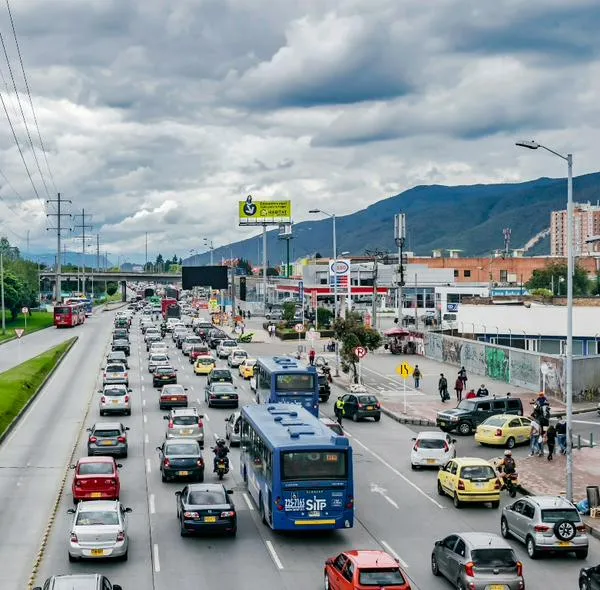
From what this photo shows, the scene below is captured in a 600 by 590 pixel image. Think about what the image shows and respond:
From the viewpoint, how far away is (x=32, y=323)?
496 feet

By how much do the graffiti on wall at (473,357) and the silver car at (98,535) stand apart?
48.6 meters

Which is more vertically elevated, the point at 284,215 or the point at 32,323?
the point at 284,215

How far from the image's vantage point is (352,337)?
68188 millimetres

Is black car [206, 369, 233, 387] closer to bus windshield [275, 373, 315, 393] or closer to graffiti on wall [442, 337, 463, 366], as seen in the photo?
bus windshield [275, 373, 315, 393]

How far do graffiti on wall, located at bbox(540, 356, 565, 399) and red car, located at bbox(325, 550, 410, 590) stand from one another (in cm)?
3797

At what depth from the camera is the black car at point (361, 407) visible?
169 ft

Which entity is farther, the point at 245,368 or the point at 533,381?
the point at 245,368

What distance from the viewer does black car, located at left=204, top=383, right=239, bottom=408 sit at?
5578 centimetres

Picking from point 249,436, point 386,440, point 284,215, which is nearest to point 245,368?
point 386,440

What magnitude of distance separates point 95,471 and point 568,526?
45.8 ft

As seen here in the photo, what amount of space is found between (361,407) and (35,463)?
1736 cm

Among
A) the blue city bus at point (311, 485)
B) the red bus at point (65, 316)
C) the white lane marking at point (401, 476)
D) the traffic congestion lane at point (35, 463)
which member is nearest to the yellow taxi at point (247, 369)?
the traffic congestion lane at point (35, 463)

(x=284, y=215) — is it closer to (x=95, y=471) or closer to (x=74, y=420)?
(x=74, y=420)

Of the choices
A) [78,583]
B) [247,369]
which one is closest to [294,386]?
[247,369]
